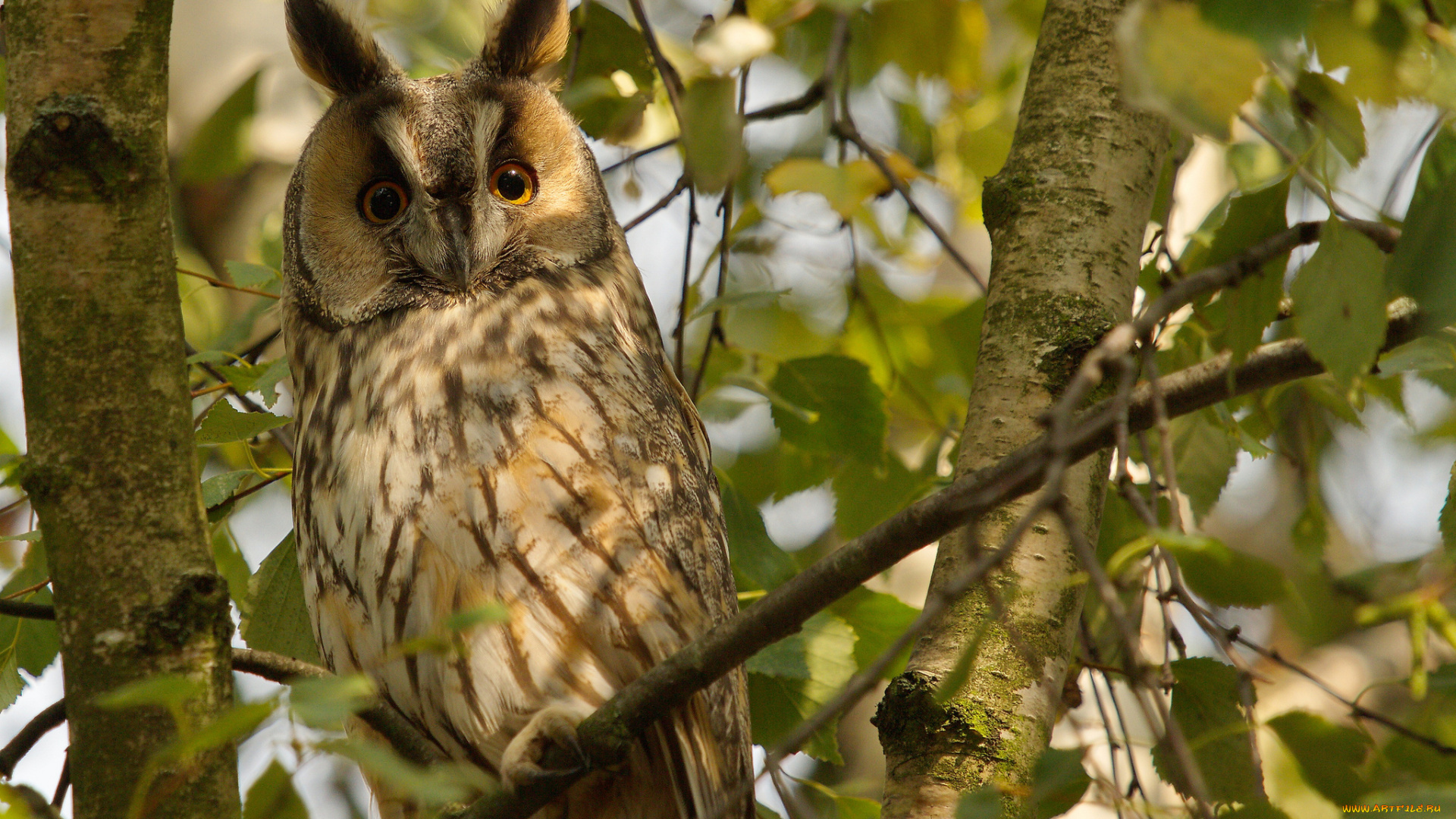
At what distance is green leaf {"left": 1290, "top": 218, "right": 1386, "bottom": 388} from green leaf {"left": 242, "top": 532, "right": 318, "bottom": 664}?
1615 mm

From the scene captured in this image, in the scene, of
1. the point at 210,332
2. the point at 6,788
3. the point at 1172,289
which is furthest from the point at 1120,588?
the point at 210,332

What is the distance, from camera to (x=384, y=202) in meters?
2.16

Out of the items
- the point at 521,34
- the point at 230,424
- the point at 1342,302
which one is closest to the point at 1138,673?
the point at 1342,302

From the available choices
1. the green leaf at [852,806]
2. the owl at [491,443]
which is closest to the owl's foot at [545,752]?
the owl at [491,443]

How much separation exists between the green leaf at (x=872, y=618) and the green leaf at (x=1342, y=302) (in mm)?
1224

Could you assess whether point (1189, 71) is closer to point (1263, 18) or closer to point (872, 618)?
point (1263, 18)

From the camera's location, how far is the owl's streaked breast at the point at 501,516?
5.67 feet

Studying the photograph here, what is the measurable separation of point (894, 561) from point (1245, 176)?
5.21 feet

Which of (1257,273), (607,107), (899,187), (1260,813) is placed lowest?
(1260,813)

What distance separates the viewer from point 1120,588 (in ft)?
5.56

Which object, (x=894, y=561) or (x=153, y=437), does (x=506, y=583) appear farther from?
(x=894, y=561)

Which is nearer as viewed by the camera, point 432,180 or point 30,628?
point 30,628

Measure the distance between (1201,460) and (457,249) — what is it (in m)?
1.32

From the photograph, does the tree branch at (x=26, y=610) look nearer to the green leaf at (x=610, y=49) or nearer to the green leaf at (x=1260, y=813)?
the green leaf at (x=1260, y=813)
